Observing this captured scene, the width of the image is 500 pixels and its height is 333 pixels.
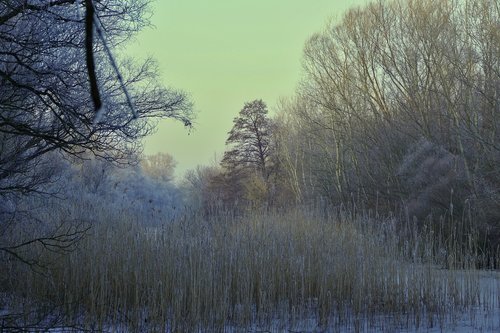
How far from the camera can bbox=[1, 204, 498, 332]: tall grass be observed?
19.6ft

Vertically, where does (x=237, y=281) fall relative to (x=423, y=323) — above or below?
above

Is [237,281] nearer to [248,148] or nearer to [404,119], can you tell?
[404,119]

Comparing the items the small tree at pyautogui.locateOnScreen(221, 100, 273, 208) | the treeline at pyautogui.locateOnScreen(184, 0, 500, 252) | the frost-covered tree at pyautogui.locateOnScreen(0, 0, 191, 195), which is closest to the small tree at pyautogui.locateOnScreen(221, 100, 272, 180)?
the small tree at pyautogui.locateOnScreen(221, 100, 273, 208)

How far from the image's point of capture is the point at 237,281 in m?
6.55

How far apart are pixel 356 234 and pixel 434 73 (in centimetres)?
1001

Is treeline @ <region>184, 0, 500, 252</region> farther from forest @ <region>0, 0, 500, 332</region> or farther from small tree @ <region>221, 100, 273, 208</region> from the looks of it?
small tree @ <region>221, 100, 273, 208</region>

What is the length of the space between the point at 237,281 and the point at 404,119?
12733mm

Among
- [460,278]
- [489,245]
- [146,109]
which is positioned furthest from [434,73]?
[460,278]

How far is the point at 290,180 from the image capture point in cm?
2861

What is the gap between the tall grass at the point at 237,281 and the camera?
5.97m

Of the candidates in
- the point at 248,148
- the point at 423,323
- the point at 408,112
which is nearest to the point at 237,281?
the point at 423,323

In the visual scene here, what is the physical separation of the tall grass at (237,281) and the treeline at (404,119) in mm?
1746

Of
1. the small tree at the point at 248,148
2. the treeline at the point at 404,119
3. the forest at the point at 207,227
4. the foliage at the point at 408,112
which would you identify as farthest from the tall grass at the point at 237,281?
the small tree at the point at 248,148

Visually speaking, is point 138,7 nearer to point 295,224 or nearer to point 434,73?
point 295,224
